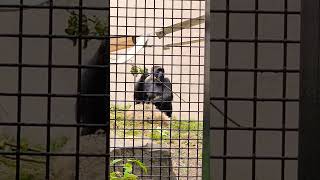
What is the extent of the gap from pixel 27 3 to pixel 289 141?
107 cm

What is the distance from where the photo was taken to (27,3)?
2.08 meters

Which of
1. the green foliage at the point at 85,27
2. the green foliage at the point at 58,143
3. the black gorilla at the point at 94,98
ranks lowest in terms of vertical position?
the green foliage at the point at 58,143

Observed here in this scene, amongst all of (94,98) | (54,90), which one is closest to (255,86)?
(94,98)

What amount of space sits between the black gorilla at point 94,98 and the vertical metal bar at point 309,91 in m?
0.71

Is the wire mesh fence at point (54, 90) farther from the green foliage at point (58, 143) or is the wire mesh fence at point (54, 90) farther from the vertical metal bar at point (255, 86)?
the vertical metal bar at point (255, 86)

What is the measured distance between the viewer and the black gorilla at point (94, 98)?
2090 millimetres

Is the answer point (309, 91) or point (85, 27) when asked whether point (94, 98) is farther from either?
point (309, 91)

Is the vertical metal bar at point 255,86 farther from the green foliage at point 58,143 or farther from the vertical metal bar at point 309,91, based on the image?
the green foliage at point 58,143

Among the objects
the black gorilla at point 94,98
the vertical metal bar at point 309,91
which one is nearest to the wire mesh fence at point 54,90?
the black gorilla at point 94,98

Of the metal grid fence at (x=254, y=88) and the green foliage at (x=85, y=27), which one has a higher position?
the green foliage at (x=85, y=27)

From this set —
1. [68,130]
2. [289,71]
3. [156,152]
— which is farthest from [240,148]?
[156,152]

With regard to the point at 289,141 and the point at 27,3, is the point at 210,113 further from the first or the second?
the point at 27,3

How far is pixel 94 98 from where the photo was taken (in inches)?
82.6

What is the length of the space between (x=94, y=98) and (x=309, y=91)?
777 mm
